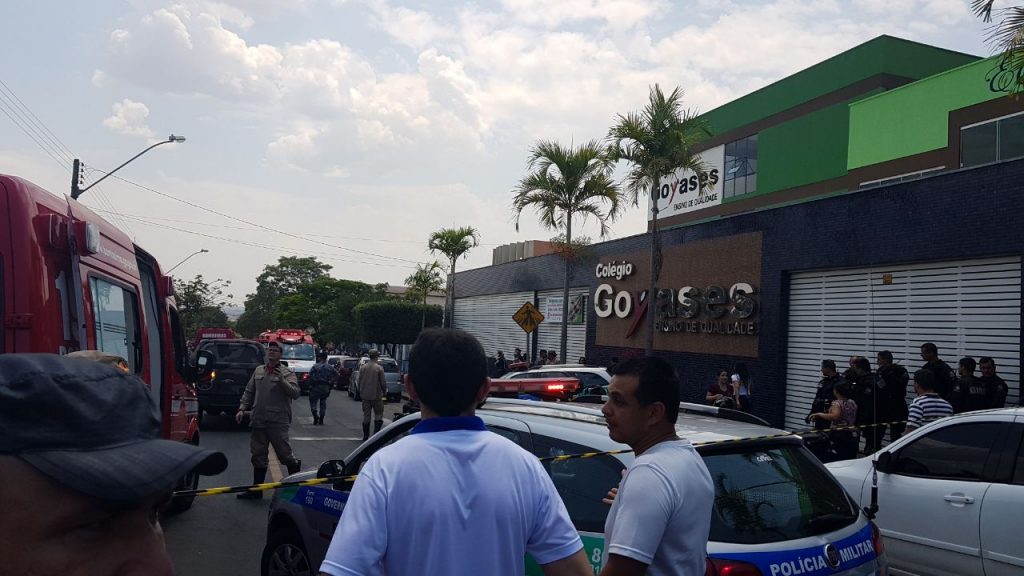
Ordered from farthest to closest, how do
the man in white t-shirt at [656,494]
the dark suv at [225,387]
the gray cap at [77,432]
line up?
1. the dark suv at [225,387]
2. the man in white t-shirt at [656,494]
3. the gray cap at [77,432]

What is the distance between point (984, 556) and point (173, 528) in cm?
731

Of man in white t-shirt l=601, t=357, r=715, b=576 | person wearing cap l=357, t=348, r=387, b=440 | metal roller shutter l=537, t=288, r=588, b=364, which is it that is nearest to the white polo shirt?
man in white t-shirt l=601, t=357, r=715, b=576

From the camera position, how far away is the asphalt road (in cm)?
729

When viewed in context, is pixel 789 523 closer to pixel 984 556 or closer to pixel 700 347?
pixel 984 556

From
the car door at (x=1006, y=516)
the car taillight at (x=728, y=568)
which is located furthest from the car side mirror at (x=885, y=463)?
the car taillight at (x=728, y=568)

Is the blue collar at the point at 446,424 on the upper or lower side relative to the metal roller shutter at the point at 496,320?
lower

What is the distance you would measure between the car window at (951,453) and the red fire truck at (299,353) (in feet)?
72.0

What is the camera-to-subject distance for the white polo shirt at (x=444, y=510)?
2.31 m

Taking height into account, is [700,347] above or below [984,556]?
above

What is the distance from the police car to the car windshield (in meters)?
26.7

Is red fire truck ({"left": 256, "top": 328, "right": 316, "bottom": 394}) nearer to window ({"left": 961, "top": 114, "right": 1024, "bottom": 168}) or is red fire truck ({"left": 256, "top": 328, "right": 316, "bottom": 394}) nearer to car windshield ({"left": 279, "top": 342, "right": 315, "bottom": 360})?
car windshield ({"left": 279, "top": 342, "right": 315, "bottom": 360})

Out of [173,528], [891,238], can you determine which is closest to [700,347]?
[891,238]

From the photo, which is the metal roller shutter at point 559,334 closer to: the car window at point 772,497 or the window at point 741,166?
the window at point 741,166

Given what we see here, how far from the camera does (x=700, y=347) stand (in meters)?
20.9
